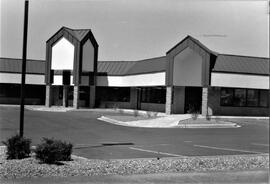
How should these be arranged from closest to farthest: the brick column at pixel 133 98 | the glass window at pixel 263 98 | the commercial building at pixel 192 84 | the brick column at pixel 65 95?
the brick column at pixel 65 95
the commercial building at pixel 192 84
the glass window at pixel 263 98
the brick column at pixel 133 98

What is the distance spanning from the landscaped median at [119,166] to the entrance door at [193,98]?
19.8m

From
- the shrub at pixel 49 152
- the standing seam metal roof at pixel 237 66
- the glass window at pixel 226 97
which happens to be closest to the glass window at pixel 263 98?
the glass window at pixel 226 97

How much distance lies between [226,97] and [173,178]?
22.3m

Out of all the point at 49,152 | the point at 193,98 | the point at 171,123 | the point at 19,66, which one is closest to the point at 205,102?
the point at 193,98

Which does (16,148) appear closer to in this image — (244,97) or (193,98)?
(193,98)

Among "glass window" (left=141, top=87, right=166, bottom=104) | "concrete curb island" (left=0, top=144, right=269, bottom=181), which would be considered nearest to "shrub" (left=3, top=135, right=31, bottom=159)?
"concrete curb island" (left=0, top=144, right=269, bottom=181)

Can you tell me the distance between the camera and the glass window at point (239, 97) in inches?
1183

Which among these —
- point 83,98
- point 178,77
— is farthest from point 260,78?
point 83,98

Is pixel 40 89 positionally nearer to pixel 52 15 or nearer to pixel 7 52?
pixel 7 52

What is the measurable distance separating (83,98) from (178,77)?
615 inches

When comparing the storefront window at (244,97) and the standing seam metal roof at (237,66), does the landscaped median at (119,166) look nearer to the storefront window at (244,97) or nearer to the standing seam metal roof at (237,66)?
the standing seam metal roof at (237,66)

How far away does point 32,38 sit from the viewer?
964 cm

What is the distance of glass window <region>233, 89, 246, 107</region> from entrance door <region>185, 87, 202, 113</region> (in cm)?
257

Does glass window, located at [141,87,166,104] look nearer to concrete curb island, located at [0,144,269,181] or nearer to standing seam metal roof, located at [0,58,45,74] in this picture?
concrete curb island, located at [0,144,269,181]
